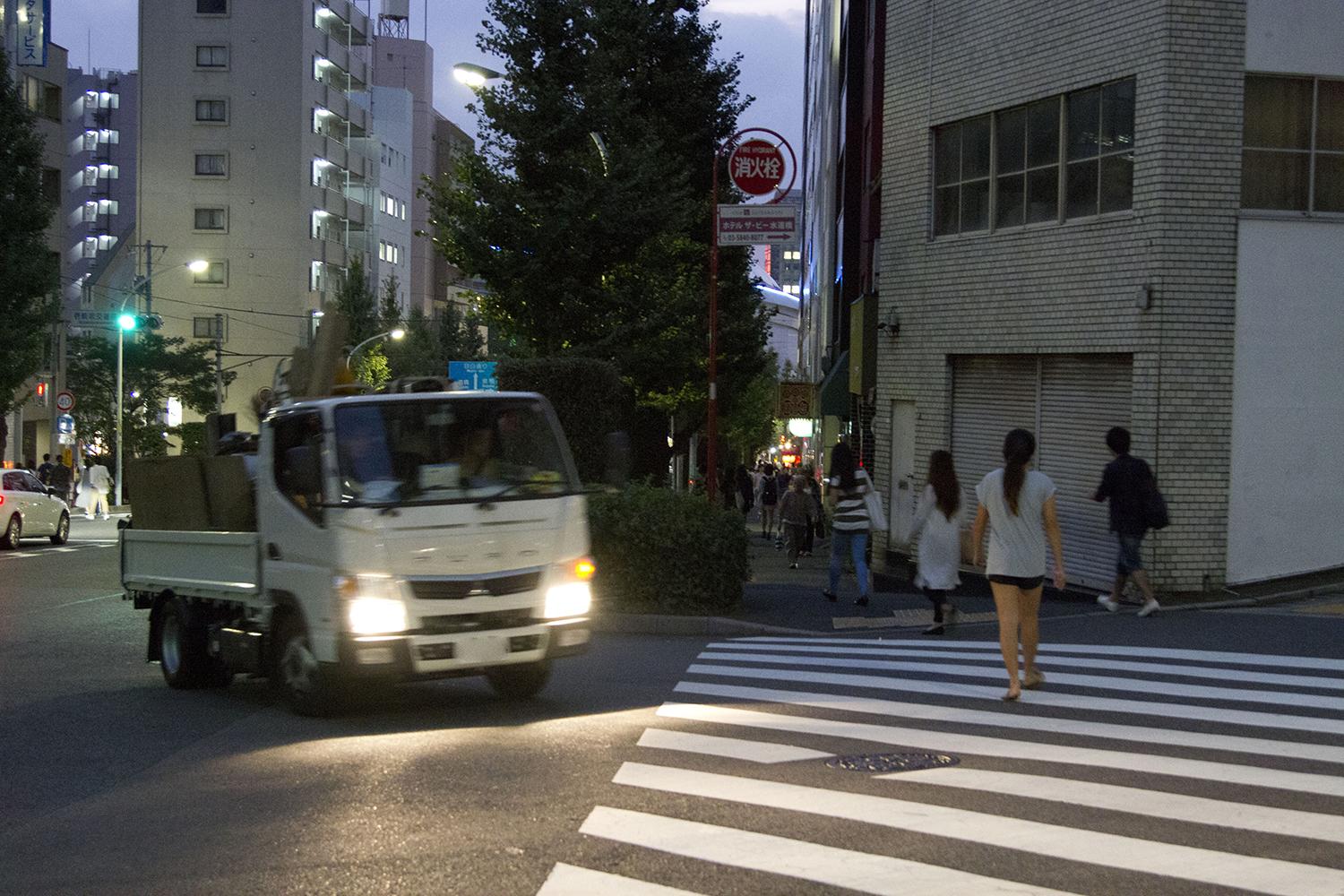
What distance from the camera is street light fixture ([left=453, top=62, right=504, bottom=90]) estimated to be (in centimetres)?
3156

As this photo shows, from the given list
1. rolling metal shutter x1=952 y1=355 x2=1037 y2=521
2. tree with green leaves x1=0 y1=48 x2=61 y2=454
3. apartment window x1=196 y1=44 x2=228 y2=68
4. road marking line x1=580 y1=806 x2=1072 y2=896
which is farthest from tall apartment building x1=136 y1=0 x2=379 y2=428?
road marking line x1=580 y1=806 x2=1072 y2=896

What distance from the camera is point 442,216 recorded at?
32.7 m

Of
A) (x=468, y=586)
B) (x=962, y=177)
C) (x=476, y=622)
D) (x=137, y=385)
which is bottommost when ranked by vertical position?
(x=476, y=622)

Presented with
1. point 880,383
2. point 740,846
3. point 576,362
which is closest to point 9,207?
point 576,362

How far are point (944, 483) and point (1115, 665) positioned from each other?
91.5 inches

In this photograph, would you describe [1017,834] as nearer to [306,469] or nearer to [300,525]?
[306,469]

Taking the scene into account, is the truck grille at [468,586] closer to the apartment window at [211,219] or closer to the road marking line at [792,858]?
the road marking line at [792,858]

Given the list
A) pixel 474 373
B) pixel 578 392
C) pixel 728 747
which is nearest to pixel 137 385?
pixel 474 373

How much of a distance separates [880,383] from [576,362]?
5.08 meters

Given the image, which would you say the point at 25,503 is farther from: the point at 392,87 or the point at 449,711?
the point at 392,87

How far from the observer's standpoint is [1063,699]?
35.7ft

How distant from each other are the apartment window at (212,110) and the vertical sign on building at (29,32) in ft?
71.8

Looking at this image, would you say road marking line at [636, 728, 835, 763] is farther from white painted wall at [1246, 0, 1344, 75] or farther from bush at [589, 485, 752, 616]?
white painted wall at [1246, 0, 1344, 75]

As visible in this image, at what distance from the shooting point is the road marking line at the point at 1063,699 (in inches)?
387
